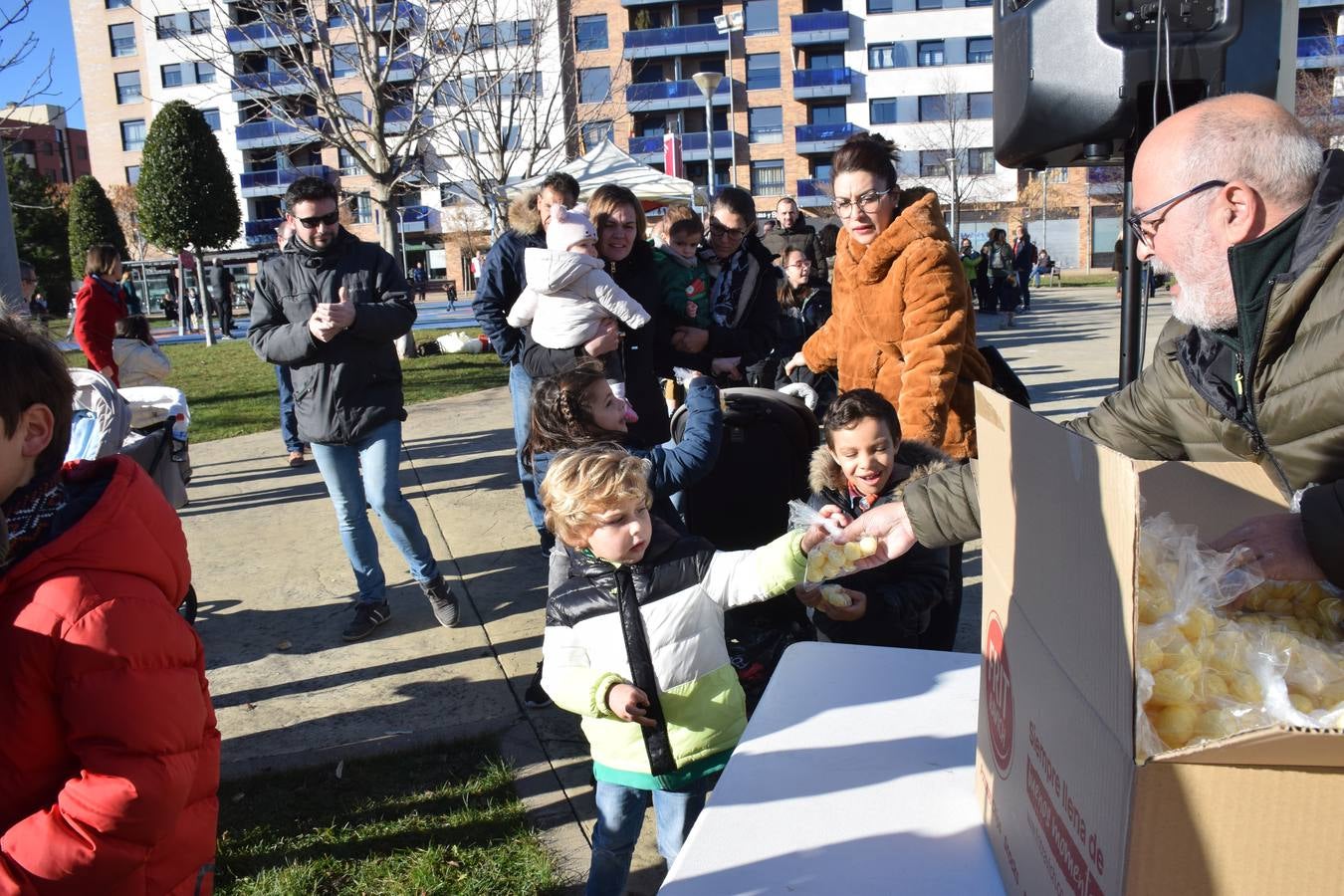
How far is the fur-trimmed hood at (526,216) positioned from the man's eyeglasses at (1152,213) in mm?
3197

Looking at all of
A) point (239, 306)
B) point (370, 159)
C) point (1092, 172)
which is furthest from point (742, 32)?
point (370, 159)

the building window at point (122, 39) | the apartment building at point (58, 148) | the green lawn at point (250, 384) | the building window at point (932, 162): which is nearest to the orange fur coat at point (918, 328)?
the green lawn at point (250, 384)

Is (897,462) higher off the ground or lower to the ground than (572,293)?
lower

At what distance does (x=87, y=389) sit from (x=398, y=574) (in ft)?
8.41

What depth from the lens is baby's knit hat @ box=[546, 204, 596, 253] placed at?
4242mm

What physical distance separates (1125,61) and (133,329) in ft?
22.2

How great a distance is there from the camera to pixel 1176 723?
0.90 meters

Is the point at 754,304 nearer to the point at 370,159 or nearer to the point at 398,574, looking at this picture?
the point at 398,574

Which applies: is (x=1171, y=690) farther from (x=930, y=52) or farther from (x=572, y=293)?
(x=930, y=52)

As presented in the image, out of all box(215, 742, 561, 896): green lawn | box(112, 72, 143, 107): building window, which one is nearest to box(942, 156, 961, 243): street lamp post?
box(215, 742, 561, 896): green lawn

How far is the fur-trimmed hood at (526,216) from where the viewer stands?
15.2 feet

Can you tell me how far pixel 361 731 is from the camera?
3752 mm

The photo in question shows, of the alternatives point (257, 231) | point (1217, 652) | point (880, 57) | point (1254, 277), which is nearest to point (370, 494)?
point (1254, 277)

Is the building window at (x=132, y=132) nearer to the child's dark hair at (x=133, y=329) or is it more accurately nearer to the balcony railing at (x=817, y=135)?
the balcony railing at (x=817, y=135)
